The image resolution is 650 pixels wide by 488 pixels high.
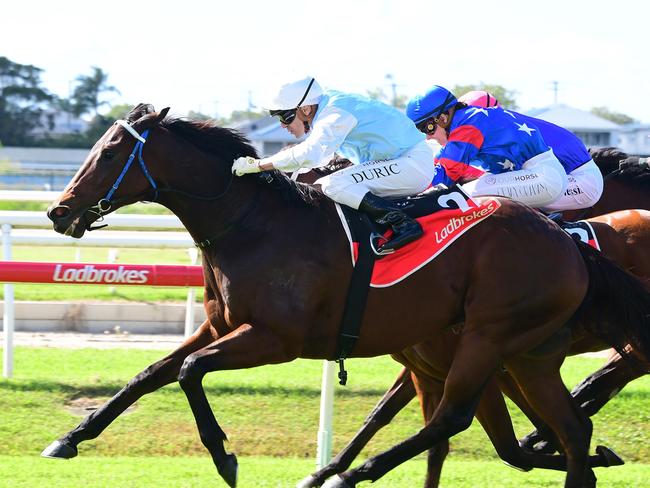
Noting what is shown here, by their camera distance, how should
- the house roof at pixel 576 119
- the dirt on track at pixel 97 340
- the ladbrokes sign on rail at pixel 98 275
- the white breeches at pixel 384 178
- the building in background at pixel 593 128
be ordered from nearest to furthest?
the white breeches at pixel 384 178 < the ladbrokes sign on rail at pixel 98 275 < the dirt on track at pixel 97 340 < the building in background at pixel 593 128 < the house roof at pixel 576 119

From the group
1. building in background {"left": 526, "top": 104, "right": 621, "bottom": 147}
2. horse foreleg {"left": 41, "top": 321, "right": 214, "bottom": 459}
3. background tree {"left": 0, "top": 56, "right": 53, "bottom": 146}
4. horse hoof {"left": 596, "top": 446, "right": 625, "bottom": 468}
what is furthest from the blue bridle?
building in background {"left": 526, "top": 104, "right": 621, "bottom": 147}

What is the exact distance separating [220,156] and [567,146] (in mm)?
2400

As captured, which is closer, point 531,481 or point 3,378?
point 531,481

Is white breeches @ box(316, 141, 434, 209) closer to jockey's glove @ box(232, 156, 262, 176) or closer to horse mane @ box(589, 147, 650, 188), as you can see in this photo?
jockey's glove @ box(232, 156, 262, 176)

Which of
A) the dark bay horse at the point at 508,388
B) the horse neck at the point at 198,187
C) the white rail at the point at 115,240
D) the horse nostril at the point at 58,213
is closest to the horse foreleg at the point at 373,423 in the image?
the dark bay horse at the point at 508,388

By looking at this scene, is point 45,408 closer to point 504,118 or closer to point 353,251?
point 353,251

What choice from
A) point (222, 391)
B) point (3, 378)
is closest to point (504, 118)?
point (222, 391)

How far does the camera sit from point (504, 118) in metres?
5.93

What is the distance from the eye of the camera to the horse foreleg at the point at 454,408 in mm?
5254

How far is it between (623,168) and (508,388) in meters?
1.92

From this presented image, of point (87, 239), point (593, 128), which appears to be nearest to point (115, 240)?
point (87, 239)

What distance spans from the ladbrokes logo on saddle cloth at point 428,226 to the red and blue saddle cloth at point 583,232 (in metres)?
0.68

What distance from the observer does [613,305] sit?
552 cm

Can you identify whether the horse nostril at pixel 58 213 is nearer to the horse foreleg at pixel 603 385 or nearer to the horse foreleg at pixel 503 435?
the horse foreleg at pixel 503 435
